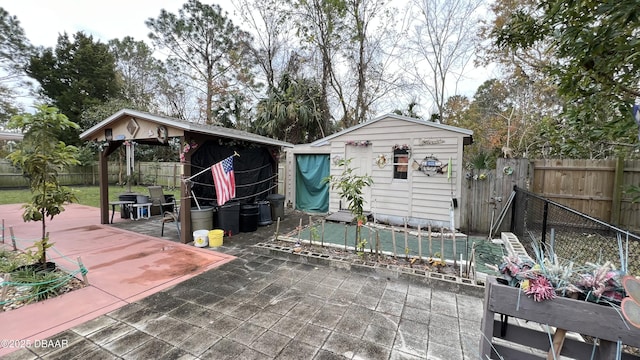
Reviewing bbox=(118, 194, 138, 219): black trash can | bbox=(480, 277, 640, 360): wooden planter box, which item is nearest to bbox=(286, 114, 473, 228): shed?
bbox=(480, 277, 640, 360): wooden planter box

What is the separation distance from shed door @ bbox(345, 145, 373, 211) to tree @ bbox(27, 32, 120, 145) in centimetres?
1798

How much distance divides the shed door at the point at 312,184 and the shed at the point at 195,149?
963 mm

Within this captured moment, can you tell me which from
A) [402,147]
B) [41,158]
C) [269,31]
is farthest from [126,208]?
[269,31]

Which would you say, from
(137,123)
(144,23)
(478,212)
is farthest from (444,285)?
(144,23)

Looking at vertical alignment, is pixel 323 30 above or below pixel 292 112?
above

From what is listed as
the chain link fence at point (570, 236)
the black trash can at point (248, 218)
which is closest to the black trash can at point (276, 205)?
the black trash can at point (248, 218)

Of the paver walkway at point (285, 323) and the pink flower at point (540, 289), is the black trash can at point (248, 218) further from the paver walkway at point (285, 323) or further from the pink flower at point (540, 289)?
the pink flower at point (540, 289)

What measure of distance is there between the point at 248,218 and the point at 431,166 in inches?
171

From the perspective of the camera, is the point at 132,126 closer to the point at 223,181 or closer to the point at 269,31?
the point at 223,181

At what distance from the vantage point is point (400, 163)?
20.5 ft

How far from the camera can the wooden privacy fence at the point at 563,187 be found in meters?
4.82

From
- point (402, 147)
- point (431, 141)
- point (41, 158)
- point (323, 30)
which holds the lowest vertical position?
point (41, 158)

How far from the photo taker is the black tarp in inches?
A: 233

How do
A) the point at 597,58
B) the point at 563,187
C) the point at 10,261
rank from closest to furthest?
the point at 597,58 < the point at 10,261 < the point at 563,187
